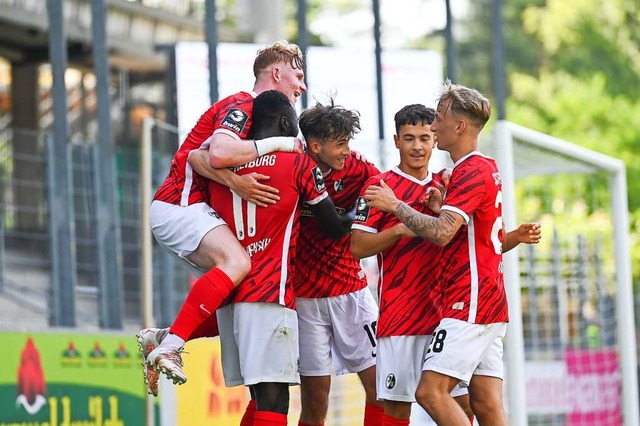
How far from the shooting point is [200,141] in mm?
7332

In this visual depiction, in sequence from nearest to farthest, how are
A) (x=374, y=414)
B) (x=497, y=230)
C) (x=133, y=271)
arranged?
1. (x=497, y=230)
2. (x=374, y=414)
3. (x=133, y=271)

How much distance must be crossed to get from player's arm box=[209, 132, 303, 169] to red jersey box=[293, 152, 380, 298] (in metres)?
0.62

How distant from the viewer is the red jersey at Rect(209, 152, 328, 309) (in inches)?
276

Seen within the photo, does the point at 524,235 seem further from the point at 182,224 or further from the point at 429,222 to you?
the point at 182,224

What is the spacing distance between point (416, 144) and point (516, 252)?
14.3ft

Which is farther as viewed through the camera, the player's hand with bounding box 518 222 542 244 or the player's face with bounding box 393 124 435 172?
the player's hand with bounding box 518 222 542 244

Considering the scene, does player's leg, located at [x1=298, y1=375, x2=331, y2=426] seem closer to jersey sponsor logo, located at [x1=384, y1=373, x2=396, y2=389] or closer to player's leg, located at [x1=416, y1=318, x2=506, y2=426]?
jersey sponsor logo, located at [x1=384, y1=373, x2=396, y2=389]

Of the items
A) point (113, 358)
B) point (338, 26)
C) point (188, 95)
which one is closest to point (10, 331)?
point (113, 358)

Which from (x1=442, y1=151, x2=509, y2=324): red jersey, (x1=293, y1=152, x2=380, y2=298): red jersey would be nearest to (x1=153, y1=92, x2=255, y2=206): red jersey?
(x1=293, y1=152, x2=380, y2=298): red jersey

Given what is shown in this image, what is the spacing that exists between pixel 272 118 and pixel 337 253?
3.15 feet

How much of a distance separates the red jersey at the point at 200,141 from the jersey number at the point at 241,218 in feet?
0.80

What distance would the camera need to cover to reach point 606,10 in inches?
1419

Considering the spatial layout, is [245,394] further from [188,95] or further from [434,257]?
[188,95]

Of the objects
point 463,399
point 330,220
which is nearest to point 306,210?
point 330,220
